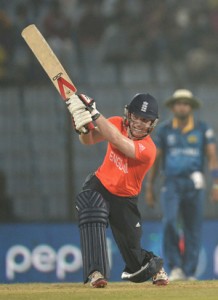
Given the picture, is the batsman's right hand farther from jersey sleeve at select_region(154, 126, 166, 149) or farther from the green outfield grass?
the green outfield grass

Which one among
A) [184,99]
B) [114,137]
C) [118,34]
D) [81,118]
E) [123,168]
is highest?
[118,34]

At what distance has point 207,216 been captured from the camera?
37.4 feet

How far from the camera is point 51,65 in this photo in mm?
7133

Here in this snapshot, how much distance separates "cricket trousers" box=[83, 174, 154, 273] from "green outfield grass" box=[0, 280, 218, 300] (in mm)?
268

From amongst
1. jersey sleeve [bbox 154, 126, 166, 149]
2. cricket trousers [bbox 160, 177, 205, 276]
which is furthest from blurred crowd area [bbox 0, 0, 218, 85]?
cricket trousers [bbox 160, 177, 205, 276]

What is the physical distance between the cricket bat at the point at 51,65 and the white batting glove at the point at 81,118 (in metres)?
0.31

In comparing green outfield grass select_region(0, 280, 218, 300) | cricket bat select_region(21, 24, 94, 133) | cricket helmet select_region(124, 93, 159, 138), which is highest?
cricket bat select_region(21, 24, 94, 133)

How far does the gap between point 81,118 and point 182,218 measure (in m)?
4.57

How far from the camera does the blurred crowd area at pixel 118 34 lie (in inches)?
509

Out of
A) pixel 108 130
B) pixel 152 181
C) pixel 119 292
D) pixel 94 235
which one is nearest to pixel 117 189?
pixel 94 235

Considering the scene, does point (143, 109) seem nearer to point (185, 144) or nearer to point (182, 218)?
point (185, 144)

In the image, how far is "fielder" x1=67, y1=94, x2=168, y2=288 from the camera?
675 cm

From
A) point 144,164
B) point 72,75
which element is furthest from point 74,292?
point 72,75

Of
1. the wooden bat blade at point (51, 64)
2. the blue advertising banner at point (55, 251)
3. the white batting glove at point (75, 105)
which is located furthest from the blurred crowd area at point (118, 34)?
the white batting glove at point (75, 105)
